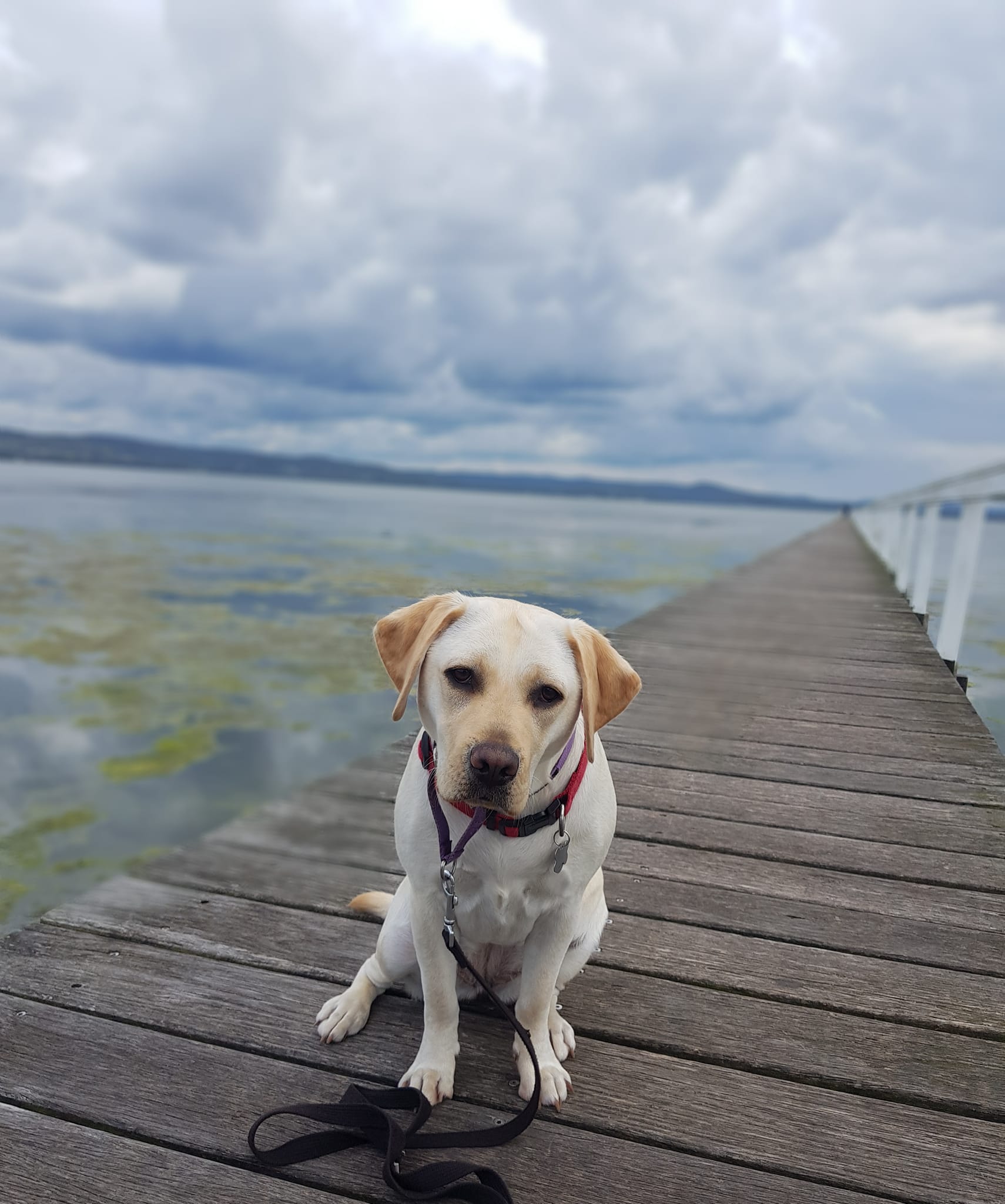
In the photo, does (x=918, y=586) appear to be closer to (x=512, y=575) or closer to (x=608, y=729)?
(x=512, y=575)

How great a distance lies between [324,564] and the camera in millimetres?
14461

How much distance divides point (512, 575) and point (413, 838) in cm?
578

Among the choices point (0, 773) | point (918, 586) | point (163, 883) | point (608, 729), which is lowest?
point (0, 773)

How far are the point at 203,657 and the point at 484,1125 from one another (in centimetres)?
779

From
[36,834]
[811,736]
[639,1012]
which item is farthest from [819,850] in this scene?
[36,834]

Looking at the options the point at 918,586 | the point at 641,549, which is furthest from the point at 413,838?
the point at 641,549

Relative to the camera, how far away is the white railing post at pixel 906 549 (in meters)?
8.50

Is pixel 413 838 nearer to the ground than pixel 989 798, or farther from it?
farther from it

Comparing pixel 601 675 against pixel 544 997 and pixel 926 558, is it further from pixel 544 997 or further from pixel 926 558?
pixel 926 558

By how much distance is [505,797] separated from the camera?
1587mm

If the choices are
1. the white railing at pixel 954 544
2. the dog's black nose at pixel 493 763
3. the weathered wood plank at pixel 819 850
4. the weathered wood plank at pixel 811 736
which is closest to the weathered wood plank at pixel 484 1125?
the dog's black nose at pixel 493 763

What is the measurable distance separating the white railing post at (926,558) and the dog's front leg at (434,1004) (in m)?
6.28

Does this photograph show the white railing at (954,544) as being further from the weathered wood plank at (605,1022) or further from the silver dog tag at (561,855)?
the silver dog tag at (561,855)

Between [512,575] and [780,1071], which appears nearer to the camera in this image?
[780,1071]
